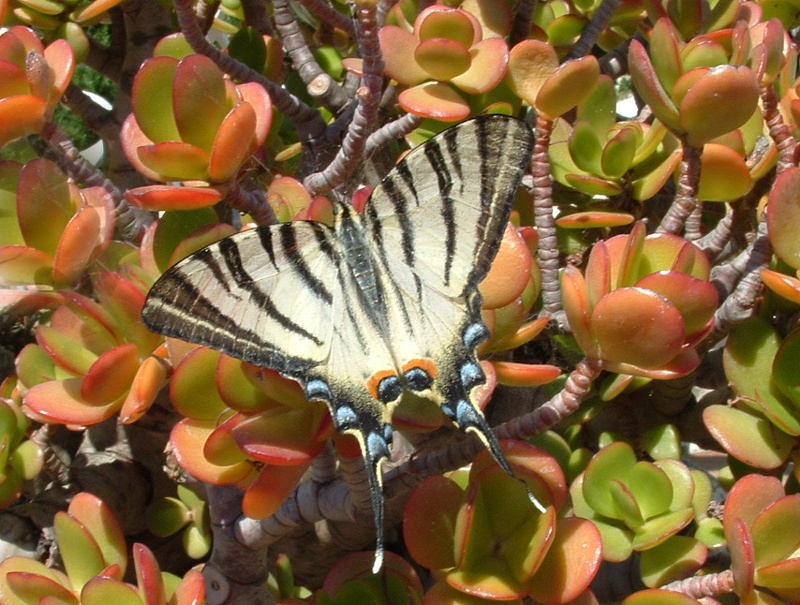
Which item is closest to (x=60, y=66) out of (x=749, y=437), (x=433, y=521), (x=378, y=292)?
(x=378, y=292)

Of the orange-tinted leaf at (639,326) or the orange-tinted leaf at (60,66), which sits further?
the orange-tinted leaf at (60,66)

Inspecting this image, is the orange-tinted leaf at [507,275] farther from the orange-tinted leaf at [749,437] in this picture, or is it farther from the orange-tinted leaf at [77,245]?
the orange-tinted leaf at [77,245]

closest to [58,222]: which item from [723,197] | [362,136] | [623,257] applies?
[362,136]

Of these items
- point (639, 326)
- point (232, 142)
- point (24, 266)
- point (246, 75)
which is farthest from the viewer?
point (246, 75)

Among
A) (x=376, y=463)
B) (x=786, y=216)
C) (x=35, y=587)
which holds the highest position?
(x=786, y=216)

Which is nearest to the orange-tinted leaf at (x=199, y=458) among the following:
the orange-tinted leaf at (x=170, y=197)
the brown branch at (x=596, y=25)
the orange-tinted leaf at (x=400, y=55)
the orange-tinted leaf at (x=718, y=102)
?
the orange-tinted leaf at (x=170, y=197)

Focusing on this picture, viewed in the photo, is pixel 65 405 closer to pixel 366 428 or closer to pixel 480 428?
pixel 366 428
